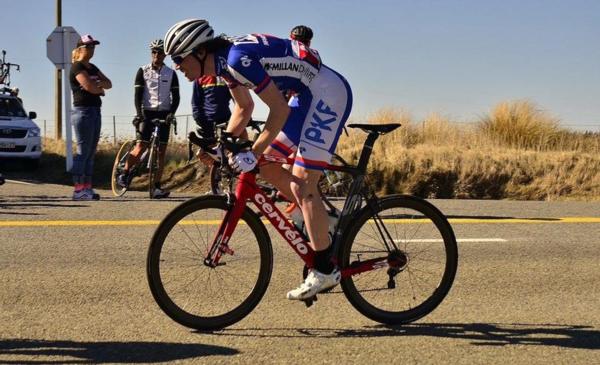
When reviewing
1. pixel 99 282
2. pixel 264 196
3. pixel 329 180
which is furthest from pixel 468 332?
pixel 99 282

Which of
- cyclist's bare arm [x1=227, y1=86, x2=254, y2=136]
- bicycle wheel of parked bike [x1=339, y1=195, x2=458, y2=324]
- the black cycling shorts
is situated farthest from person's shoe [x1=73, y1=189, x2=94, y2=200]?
bicycle wheel of parked bike [x1=339, y1=195, x2=458, y2=324]

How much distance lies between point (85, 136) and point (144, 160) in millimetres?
1191

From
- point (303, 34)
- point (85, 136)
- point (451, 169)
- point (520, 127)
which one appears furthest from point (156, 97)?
point (520, 127)

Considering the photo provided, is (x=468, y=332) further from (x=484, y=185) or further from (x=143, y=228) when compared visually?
(x=484, y=185)

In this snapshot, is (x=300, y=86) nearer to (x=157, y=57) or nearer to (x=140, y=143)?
(x=157, y=57)

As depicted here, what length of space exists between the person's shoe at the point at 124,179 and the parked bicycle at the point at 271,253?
7.58 metres

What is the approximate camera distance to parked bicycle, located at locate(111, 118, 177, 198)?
12352 mm

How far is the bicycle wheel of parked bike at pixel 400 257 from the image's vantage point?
5379 millimetres

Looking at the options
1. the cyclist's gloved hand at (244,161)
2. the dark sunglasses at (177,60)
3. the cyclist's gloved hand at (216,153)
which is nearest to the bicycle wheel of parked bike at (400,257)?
the cyclist's gloved hand at (244,161)

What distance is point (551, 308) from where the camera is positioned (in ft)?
19.1

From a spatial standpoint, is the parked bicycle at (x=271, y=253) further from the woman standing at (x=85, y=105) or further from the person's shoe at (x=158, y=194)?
the person's shoe at (x=158, y=194)

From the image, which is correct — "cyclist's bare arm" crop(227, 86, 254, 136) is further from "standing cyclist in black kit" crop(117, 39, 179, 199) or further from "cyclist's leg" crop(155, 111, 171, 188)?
"cyclist's leg" crop(155, 111, 171, 188)

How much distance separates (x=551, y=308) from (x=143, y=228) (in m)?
4.64

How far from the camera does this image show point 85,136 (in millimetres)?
11875
